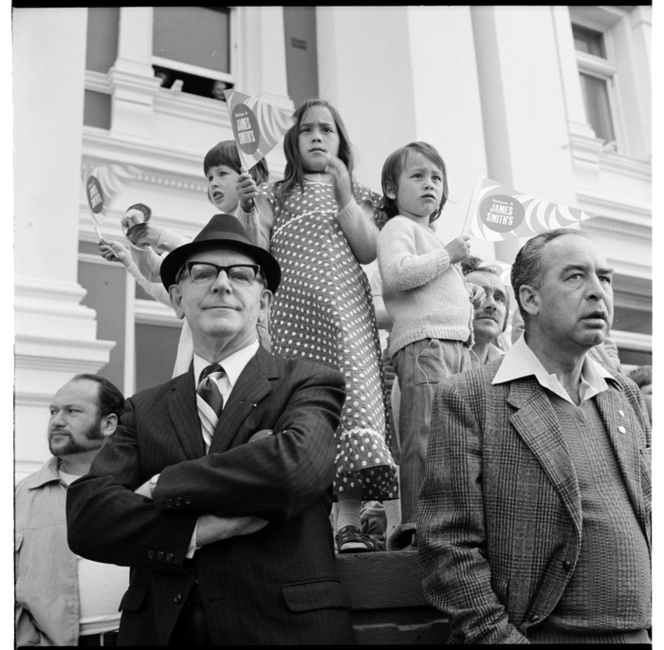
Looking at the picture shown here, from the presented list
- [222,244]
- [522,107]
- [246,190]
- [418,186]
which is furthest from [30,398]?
[522,107]

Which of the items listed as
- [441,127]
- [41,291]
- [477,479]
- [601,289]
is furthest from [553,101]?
[477,479]

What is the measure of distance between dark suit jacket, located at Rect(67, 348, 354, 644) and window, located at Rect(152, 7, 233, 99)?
5.07 metres

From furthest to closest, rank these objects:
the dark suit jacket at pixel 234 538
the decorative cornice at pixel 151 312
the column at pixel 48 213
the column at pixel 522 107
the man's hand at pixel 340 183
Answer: the column at pixel 522 107, the decorative cornice at pixel 151 312, the column at pixel 48 213, the man's hand at pixel 340 183, the dark suit jacket at pixel 234 538

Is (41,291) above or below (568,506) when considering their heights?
above

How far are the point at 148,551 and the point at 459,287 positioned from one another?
1.58 m

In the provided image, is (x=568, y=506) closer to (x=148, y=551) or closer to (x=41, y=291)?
(x=148, y=551)

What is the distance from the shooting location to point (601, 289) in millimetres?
2434

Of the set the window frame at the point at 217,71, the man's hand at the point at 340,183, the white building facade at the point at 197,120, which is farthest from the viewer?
the window frame at the point at 217,71

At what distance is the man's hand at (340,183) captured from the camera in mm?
3174

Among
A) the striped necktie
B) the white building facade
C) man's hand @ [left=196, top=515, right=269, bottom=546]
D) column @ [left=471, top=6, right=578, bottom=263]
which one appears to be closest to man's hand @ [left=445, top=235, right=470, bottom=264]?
the striped necktie

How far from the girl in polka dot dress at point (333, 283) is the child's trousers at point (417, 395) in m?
0.07

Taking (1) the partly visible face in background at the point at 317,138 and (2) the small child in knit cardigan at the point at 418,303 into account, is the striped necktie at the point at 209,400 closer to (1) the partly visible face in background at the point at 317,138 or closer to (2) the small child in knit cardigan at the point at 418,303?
(2) the small child in knit cardigan at the point at 418,303

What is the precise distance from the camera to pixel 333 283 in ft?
10.2

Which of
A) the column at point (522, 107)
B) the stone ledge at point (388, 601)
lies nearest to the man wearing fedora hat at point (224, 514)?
the stone ledge at point (388, 601)
